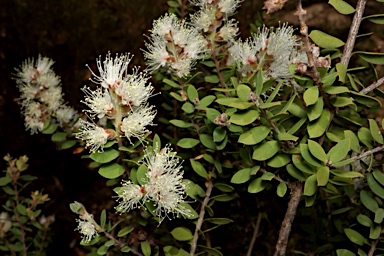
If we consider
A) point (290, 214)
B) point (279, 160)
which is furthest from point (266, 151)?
point (290, 214)

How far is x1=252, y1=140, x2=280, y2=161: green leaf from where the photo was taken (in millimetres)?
854

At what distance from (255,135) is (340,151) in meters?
0.14

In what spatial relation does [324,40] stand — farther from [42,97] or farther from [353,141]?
[42,97]

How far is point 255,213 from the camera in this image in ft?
4.52

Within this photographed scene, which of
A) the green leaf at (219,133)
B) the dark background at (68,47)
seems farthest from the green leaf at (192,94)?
the dark background at (68,47)

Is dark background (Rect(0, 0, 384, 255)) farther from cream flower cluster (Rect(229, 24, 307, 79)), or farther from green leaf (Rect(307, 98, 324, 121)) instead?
green leaf (Rect(307, 98, 324, 121))

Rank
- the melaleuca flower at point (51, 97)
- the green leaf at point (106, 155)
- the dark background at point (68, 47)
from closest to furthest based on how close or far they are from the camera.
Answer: the green leaf at point (106, 155) → the melaleuca flower at point (51, 97) → the dark background at point (68, 47)

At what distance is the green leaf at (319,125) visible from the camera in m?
0.82

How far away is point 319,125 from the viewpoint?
32.7 inches

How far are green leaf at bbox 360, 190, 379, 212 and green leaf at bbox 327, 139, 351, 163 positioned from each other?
163mm

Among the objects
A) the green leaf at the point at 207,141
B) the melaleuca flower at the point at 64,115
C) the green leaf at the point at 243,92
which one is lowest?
the green leaf at the point at 207,141

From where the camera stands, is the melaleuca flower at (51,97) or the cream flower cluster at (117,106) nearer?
the cream flower cluster at (117,106)

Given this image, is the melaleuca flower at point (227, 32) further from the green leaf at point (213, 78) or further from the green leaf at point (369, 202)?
the green leaf at point (369, 202)

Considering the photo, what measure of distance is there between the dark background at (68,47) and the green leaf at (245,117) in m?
0.97
